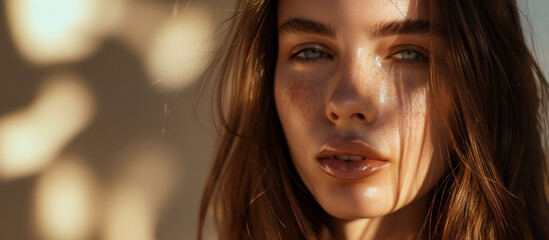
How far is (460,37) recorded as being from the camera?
38.4 inches

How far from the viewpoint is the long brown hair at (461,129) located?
99 centimetres

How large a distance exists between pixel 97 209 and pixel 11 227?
6.5 inches

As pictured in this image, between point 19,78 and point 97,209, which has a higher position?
point 19,78

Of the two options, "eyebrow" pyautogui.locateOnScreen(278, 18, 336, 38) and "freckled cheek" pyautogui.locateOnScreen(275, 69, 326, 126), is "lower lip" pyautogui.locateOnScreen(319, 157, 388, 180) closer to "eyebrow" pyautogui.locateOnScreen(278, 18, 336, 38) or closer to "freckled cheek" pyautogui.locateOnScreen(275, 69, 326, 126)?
"freckled cheek" pyautogui.locateOnScreen(275, 69, 326, 126)

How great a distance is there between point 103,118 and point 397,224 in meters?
0.67

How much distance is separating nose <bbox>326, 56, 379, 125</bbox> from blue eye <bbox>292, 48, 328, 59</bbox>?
2.7 inches

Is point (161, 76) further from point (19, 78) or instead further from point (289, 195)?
point (289, 195)

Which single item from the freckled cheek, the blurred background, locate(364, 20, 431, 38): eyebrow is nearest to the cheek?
the freckled cheek

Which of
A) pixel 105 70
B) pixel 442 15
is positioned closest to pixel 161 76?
pixel 105 70

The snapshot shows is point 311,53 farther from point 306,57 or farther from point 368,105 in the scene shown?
point 368,105

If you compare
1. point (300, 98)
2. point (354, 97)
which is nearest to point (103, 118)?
point (300, 98)

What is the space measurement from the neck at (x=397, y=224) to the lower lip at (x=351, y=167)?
125mm

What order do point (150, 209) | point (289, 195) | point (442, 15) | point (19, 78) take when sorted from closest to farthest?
point (442, 15), point (289, 195), point (19, 78), point (150, 209)

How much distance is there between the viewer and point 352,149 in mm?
982
